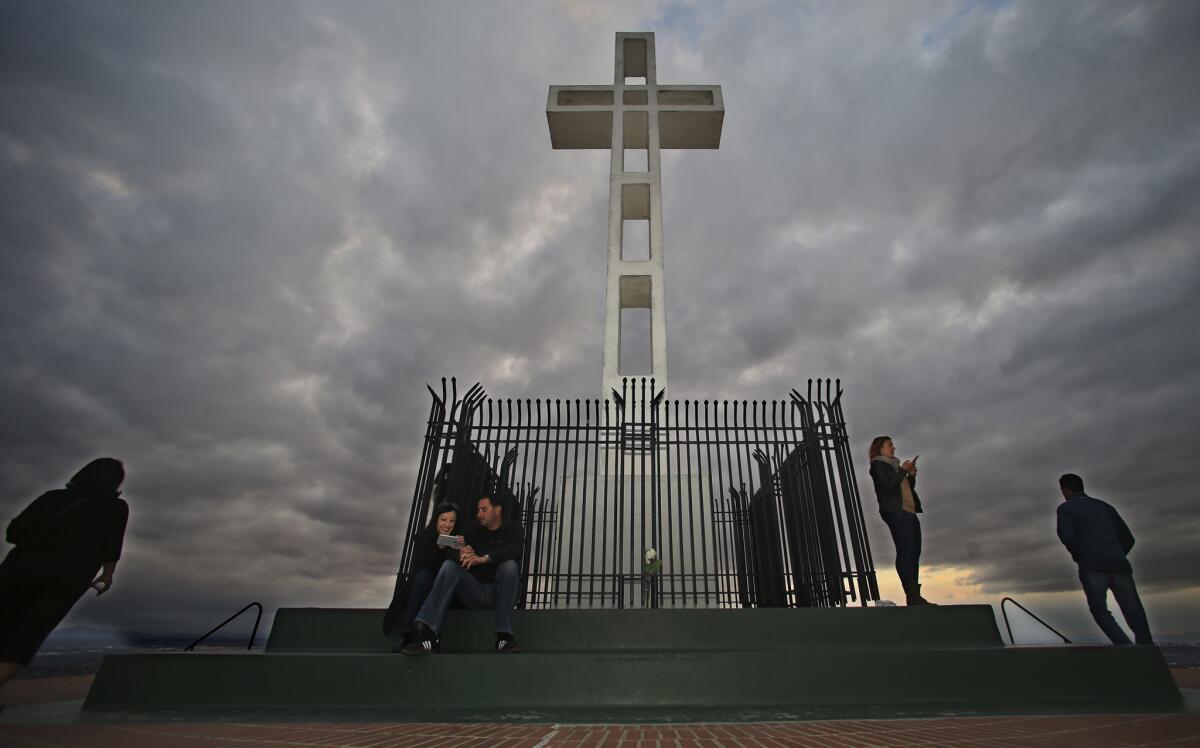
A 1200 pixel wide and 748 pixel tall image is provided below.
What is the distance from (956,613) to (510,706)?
13.6 ft

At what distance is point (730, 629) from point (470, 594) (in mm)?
2386

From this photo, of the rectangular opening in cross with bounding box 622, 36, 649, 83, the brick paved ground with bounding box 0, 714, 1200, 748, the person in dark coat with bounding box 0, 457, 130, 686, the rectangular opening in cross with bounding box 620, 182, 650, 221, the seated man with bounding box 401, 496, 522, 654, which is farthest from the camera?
the rectangular opening in cross with bounding box 622, 36, 649, 83

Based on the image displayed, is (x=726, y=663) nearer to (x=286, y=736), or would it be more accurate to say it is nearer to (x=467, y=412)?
(x=286, y=736)

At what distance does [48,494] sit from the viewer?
3.77 m

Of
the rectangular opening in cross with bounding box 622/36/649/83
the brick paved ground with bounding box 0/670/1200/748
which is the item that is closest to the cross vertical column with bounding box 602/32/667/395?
the rectangular opening in cross with bounding box 622/36/649/83

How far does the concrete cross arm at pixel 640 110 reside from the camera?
13273 mm

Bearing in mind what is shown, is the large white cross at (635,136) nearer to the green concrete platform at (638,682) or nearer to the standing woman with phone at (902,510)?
the standing woman with phone at (902,510)

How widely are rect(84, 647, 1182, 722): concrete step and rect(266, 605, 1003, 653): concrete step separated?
75cm

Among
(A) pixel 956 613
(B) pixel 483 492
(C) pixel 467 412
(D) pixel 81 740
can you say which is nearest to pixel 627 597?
(B) pixel 483 492

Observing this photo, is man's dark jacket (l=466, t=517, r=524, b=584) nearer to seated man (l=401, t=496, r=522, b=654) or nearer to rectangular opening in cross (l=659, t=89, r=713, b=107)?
seated man (l=401, t=496, r=522, b=654)

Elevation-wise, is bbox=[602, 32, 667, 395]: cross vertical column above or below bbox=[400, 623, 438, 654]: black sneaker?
above

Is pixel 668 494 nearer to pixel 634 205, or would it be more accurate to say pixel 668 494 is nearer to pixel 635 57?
pixel 634 205

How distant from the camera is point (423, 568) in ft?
16.3

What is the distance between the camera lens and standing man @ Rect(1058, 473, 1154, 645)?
18.4 ft
